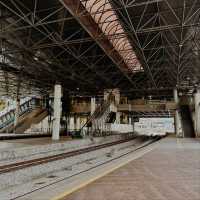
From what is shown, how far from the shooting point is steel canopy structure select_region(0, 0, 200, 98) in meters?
16.8

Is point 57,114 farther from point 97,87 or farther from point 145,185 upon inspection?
point 145,185

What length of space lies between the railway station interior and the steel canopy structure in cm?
10

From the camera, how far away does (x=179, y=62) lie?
2767 centimetres

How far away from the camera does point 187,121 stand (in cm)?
4016

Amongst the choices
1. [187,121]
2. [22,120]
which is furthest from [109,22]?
[187,121]

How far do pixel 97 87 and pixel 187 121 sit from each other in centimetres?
1685

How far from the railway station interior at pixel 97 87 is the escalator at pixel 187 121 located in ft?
0.53

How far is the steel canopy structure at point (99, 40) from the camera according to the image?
16.8 m

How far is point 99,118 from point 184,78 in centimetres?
1682

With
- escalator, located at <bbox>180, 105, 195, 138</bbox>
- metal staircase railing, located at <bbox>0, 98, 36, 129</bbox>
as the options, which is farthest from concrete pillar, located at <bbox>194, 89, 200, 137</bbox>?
metal staircase railing, located at <bbox>0, 98, 36, 129</bbox>

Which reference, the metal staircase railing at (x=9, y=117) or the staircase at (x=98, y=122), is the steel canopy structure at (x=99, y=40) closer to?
the staircase at (x=98, y=122)

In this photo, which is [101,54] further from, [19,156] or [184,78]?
[184,78]

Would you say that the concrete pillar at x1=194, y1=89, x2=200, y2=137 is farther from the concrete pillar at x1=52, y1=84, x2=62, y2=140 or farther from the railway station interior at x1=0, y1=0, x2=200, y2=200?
the concrete pillar at x1=52, y1=84, x2=62, y2=140

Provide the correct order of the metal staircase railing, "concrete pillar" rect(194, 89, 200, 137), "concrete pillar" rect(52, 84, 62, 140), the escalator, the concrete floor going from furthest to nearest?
the metal staircase railing < the escalator < "concrete pillar" rect(194, 89, 200, 137) < "concrete pillar" rect(52, 84, 62, 140) < the concrete floor
